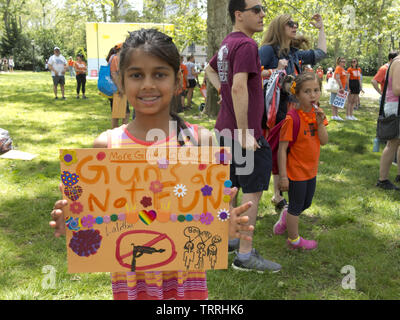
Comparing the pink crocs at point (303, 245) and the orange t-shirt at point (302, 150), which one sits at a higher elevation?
the orange t-shirt at point (302, 150)

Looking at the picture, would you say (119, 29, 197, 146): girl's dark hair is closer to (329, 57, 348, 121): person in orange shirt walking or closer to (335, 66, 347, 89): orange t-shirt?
(329, 57, 348, 121): person in orange shirt walking

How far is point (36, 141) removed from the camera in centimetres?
777

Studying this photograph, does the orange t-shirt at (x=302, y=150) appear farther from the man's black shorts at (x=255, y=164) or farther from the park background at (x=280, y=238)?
the park background at (x=280, y=238)

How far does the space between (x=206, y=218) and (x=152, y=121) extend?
1.74 feet

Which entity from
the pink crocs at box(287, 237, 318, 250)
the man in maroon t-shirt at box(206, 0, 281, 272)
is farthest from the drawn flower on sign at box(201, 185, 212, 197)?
the pink crocs at box(287, 237, 318, 250)

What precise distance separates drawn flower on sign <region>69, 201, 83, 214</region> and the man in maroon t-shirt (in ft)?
5.20

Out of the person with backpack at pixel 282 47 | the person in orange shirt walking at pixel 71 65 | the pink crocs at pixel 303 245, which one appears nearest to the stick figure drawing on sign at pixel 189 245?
the person with backpack at pixel 282 47

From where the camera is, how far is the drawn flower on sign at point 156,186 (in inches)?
64.0

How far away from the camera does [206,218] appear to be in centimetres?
166

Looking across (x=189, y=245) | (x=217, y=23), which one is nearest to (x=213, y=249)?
(x=189, y=245)

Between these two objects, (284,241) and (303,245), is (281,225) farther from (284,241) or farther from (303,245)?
(303,245)

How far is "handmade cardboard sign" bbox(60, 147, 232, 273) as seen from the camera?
1.60m

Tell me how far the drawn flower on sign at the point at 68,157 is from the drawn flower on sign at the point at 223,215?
63 cm
